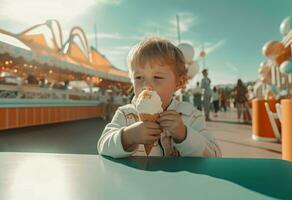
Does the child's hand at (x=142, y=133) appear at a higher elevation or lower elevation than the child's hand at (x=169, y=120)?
lower

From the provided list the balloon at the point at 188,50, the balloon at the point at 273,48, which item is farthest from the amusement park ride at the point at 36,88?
the balloon at the point at 273,48

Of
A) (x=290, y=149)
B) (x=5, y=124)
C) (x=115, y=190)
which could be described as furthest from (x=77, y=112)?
(x=115, y=190)

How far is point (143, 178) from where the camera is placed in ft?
1.92

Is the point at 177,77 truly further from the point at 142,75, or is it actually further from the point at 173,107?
the point at 142,75

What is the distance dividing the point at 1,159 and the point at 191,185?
58 centimetres

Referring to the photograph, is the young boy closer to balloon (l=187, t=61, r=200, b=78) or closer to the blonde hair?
the blonde hair

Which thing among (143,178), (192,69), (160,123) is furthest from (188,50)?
(143,178)

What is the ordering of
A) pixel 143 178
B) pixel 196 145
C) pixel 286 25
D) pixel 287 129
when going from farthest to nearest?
pixel 286 25 < pixel 287 129 < pixel 196 145 < pixel 143 178

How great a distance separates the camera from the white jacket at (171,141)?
38.0 inches

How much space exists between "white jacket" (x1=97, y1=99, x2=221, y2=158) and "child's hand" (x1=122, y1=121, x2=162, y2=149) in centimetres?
4

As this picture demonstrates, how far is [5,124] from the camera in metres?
7.97

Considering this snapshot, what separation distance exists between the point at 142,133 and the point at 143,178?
12.3 inches

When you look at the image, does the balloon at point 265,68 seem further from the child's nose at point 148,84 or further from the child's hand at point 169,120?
the child's hand at point 169,120

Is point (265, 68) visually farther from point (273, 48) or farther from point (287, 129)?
point (287, 129)
